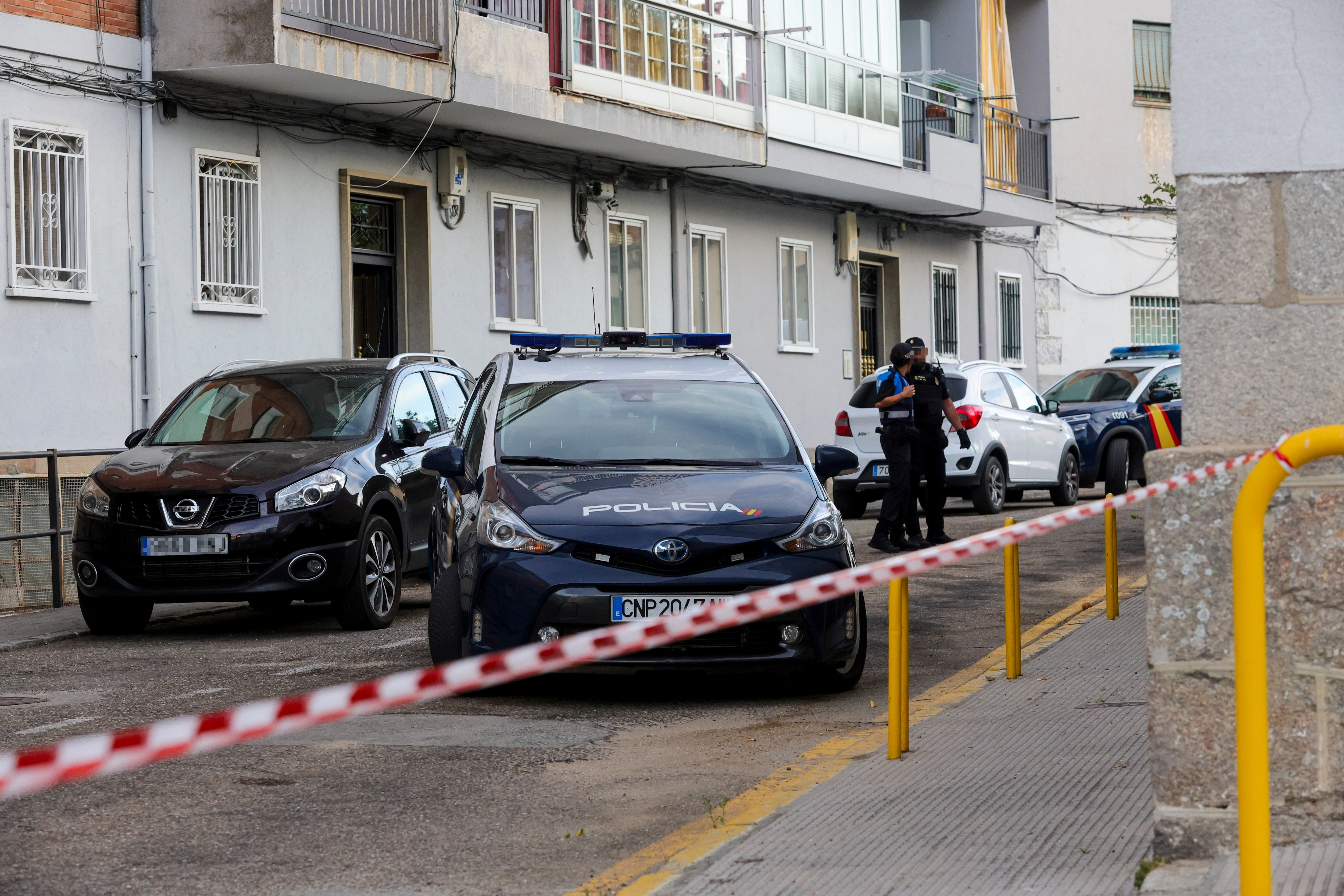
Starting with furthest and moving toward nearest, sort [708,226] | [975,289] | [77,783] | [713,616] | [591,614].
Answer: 1. [975,289]
2. [708,226]
3. [591,614]
4. [77,783]
5. [713,616]

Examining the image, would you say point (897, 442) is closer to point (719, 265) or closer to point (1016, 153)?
point (719, 265)

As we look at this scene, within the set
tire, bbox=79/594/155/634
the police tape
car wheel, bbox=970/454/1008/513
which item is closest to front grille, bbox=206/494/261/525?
tire, bbox=79/594/155/634

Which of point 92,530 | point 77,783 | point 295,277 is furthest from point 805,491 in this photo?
point 295,277

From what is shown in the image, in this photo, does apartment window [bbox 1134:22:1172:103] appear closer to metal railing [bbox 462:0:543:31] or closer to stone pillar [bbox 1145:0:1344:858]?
metal railing [bbox 462:0:543:31]

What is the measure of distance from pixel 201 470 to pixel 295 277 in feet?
23.5

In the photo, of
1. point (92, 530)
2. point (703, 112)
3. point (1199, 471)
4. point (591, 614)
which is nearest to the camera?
point (1199, 471)

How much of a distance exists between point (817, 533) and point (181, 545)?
4417 mm

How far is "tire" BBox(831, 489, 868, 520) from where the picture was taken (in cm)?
1977

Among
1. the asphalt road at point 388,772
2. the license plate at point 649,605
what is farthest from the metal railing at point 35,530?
the license plate at point 649,605

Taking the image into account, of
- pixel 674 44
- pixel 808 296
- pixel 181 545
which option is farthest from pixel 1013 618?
pixel 808 296

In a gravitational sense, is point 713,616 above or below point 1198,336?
below

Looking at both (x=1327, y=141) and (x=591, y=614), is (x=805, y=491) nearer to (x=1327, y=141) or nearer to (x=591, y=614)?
(x=591, y=614)

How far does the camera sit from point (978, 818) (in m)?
5.48

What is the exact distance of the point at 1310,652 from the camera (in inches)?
177
